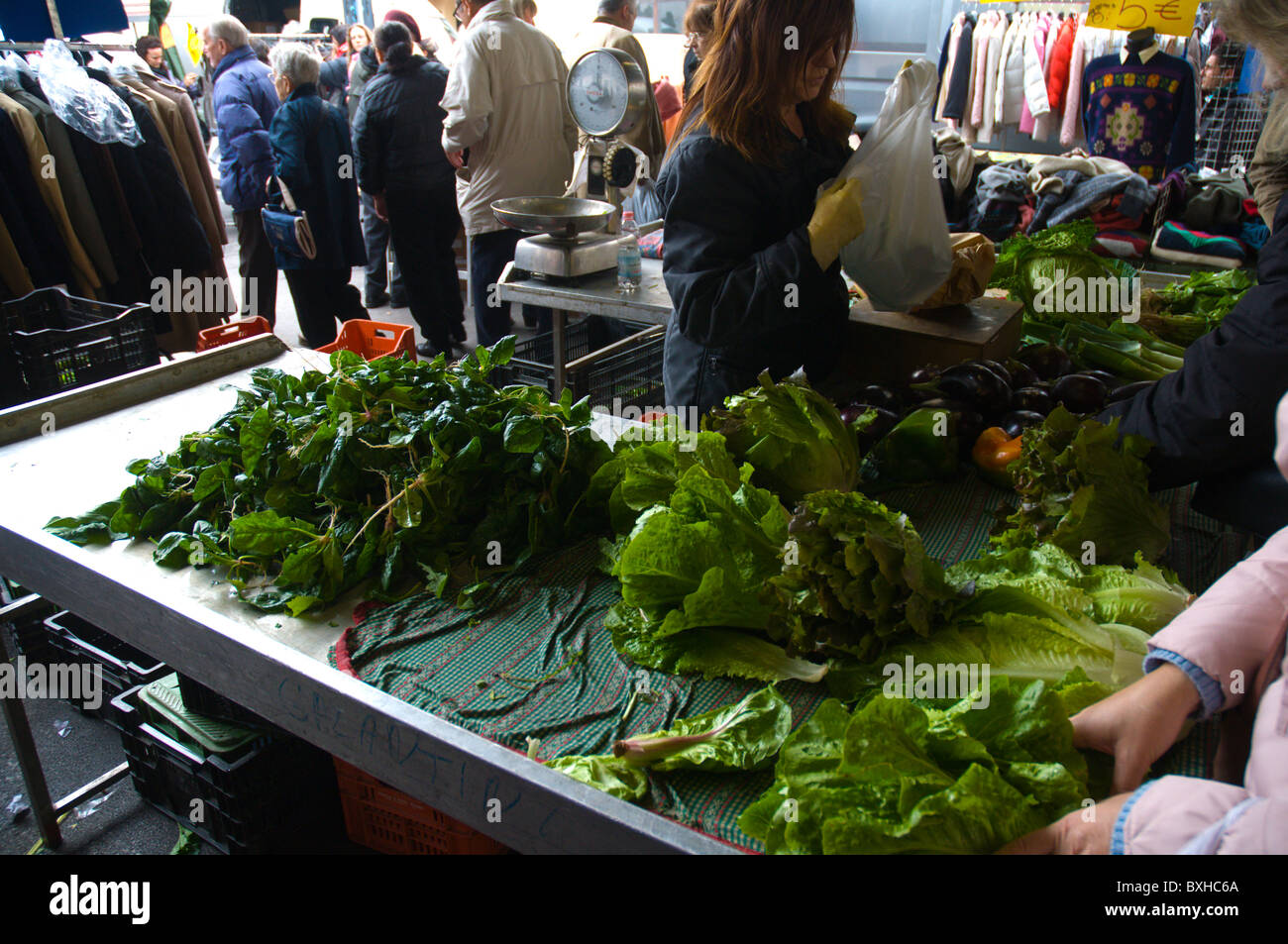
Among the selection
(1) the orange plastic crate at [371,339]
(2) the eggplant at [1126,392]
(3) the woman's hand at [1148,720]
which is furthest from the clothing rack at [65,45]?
(3) the woman's hand at [1148,720]

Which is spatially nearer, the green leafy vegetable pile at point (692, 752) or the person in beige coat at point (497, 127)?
the green leafy vegetable pile at point (692, 752)

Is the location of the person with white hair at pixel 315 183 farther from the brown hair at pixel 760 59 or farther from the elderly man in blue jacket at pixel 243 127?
the brown hair at pixel 760 59

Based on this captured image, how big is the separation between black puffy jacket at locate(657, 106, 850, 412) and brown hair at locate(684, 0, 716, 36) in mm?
1206

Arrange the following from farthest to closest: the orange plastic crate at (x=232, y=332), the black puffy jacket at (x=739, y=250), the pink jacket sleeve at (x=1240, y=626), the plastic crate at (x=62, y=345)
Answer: the orange plastic crate at (x=232, y=332)
the plastic crate at (x=62, y=345)
the black puffy jacket at (x=739, y=250)
the pink jacket sleeve at (x=1240, y=626)

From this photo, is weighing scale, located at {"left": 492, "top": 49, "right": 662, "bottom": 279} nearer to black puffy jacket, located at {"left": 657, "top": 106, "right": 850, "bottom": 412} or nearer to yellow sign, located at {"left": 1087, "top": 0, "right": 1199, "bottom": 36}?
black puffy jacket, located at {"left": 657, "top": 106, "right": 850, "bottom": 412}

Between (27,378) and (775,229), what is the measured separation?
10.7 ft

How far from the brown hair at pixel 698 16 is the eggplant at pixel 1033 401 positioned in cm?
183

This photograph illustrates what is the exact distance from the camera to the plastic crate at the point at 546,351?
3969 millimetres

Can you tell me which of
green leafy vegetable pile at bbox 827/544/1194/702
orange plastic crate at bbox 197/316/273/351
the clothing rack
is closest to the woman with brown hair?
green leafy vegetable pile at bbox 827/544/1194/702

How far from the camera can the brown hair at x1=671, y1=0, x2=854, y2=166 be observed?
2033mm

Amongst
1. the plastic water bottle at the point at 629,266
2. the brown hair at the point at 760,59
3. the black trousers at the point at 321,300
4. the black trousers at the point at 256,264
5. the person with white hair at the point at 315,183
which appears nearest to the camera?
the brown hair at the point at 760,59

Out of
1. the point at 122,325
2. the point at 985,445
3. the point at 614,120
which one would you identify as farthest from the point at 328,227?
the point at 985,445

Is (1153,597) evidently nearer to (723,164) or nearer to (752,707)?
(752,707)

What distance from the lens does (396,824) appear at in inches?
84.1
